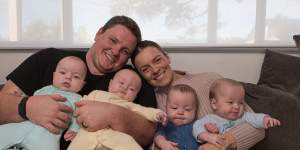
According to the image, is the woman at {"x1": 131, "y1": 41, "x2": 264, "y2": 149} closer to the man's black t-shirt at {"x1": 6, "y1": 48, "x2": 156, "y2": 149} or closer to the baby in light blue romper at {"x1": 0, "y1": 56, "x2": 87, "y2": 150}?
the man's black t-shirt at {"x1": 6, "y1": 48, "x2": 156, "y2": 149}

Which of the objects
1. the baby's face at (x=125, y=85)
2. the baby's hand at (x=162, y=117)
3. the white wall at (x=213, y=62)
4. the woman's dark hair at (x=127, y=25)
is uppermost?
the woman's dark hair at (x=127, y=25)

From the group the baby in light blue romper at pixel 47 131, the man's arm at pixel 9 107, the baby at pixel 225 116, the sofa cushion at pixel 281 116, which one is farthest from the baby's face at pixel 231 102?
the man's arm at pixel 9 107

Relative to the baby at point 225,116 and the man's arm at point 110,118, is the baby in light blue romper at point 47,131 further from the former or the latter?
the baby at point 225,116

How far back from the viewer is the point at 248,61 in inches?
95.8

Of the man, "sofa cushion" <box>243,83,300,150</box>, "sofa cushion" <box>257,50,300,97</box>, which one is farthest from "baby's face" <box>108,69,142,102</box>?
"sofa cushion" <box>257,50,300,97</box>

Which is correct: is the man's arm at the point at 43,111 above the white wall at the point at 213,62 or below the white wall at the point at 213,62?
below

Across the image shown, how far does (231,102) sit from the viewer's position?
67.4 inches

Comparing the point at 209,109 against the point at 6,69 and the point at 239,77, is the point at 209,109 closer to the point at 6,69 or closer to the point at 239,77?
the point at 239,77

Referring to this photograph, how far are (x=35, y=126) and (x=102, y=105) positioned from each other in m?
0.30

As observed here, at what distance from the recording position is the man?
159cm

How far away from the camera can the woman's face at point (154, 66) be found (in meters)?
1.91

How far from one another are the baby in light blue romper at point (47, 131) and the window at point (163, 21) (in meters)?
0.68

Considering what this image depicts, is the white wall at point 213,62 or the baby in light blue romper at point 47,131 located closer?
the baby in light blue romper at point 47,131

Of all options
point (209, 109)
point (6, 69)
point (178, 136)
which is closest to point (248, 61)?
point (209, 109)
